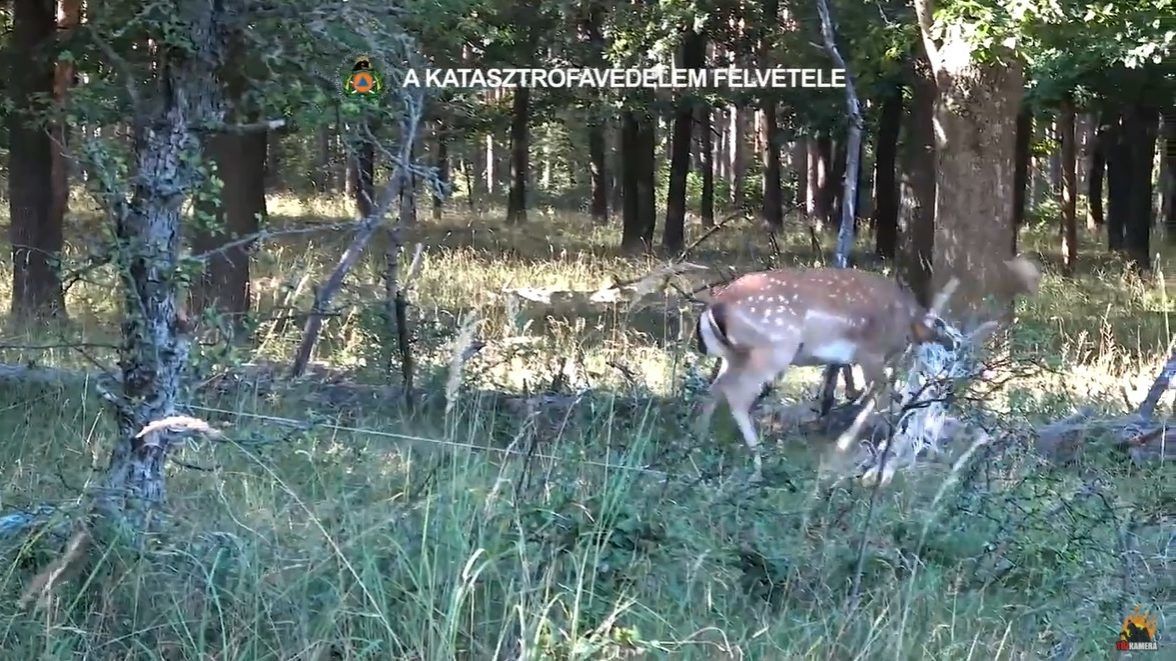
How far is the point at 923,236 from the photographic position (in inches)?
521

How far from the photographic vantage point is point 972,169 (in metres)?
9.27

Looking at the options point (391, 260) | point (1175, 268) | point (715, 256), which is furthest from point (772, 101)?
point (391, 260)

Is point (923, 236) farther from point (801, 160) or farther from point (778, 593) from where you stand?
point (801, 160)

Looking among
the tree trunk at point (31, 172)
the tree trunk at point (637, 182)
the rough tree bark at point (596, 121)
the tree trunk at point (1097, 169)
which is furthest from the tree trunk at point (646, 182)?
the tree trunk at point (31, 172)

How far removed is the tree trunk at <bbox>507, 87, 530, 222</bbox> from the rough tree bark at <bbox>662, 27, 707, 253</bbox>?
9.08 ft

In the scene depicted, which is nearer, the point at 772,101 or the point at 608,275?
the point at 608,275

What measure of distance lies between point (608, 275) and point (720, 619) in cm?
1277

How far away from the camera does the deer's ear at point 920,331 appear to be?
862cm

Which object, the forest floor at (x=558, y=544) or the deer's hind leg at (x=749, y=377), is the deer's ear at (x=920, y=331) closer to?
the deer's hind leg at (x=749, y=377)

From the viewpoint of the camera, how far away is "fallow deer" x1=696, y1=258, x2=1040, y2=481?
27.6 ft

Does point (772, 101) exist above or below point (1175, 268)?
above

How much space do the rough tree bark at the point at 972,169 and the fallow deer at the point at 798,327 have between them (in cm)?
86

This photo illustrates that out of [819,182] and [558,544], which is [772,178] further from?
[558,544]

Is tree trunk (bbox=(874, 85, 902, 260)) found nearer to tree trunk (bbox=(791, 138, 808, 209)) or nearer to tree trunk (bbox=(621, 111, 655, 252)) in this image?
tree trunk (bbox=(621, 111, 655, 252))
